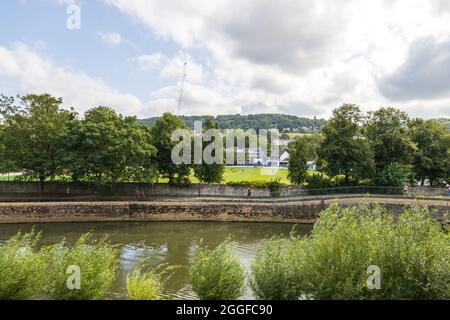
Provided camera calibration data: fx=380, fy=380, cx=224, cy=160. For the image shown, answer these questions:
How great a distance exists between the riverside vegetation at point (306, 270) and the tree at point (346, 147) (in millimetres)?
26215

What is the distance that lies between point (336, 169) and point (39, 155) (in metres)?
30.1

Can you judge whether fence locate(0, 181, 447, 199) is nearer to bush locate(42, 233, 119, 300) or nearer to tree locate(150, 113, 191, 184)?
tree locate(150, 113, 191, 184)

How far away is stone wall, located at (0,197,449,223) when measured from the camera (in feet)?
104

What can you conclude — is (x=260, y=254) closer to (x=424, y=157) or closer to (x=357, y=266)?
(x=357, y=266)

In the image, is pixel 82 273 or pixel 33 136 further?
pixel 33 136

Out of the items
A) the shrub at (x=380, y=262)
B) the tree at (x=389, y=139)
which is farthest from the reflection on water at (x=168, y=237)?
the tree at (x=389, y=139)

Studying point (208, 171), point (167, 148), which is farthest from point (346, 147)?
point (167, 148)

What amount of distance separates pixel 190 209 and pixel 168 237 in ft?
20.3

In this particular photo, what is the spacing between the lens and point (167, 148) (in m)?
41.0

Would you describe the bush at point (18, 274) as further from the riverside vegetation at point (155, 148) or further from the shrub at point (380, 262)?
the riverside vegetation at point (155, 148)

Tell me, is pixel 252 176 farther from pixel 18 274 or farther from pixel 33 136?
pixel 18 274

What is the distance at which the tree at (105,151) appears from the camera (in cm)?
3594

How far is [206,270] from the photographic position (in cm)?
1225

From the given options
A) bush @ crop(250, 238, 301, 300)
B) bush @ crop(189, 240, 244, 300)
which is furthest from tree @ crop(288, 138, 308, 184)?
bush @ crop(189, 240, 244, 300)
